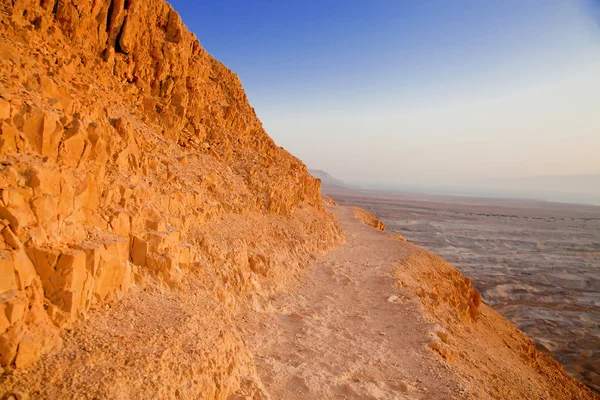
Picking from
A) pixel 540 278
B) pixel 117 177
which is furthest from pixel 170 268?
pixel 540 278

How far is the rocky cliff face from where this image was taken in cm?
452

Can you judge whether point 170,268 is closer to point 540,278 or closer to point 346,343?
point 346,343

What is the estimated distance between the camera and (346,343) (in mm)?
8250

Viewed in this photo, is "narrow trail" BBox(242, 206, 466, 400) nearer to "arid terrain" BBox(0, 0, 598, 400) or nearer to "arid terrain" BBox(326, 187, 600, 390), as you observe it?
"arid terrain" BBox(0, 0, 598, 400)

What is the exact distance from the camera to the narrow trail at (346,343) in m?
6.65

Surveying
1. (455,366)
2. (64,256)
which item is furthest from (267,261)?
(64,256)

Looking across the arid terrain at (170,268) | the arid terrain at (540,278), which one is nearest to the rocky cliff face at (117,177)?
the arid terrain at (170,268)

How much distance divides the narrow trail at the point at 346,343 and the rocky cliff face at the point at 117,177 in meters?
1.17

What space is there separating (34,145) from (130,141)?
2793 millimetres

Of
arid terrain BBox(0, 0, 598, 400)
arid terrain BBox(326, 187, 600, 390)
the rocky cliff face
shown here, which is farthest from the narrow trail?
arid terrain BBox(326, 187, 600, 390)

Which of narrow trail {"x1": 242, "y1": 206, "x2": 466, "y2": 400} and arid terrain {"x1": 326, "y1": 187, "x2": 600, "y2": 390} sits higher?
narrow trail {"x1": 242, "y1": 206, "x2": 466, "y2": 400}

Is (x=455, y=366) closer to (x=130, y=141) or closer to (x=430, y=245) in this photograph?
(x=130, y=141)

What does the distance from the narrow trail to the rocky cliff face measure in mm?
1173

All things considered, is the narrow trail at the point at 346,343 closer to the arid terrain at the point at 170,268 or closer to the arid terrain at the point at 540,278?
the arid terrain at the point at 170,268
